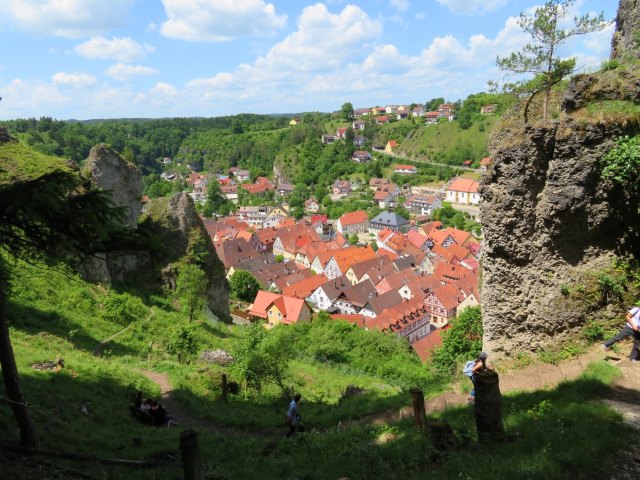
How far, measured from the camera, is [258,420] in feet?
44.9

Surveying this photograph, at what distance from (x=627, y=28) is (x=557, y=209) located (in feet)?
28.5

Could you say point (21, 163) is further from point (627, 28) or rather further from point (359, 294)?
point (359, 294)

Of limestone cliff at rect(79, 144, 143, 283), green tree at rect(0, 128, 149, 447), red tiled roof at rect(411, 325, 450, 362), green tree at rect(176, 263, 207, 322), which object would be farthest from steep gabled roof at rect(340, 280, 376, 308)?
green tree at rect(0, 128, 149, 447)

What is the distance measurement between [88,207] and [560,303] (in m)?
10.6

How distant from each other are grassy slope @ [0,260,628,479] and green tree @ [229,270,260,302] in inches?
1564

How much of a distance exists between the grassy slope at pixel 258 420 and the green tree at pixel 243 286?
39729mm

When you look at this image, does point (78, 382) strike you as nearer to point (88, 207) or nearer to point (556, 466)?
point (88, 207)

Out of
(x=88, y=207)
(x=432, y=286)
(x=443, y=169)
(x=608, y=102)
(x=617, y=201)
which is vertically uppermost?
(x=608, y=102)

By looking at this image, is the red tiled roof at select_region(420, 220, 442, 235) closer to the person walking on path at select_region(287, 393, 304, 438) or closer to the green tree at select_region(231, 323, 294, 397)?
the green tree at select_region(231, 323, 294, 397)

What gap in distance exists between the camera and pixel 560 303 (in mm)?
11000

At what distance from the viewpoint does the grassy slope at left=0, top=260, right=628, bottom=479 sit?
275 inches

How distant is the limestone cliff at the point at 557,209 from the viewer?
1031 cm

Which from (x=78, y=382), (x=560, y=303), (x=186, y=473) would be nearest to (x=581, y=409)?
(x=560, y=303)

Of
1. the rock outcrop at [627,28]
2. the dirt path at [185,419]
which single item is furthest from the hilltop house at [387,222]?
the dirt path at [185,419]
